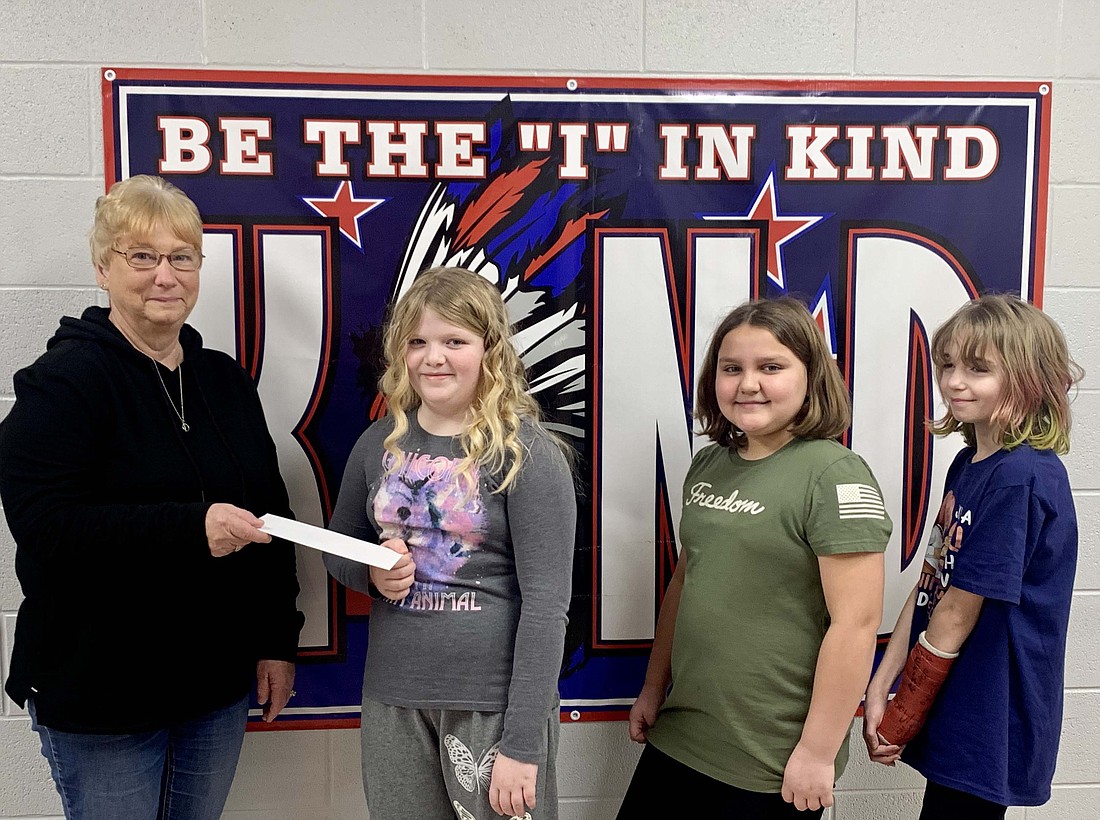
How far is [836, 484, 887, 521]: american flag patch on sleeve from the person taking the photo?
1.21 meters

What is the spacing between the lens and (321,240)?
164cm

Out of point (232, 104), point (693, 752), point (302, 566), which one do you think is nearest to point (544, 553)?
point (693, 752)

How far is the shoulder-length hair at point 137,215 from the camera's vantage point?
1265 millimetres

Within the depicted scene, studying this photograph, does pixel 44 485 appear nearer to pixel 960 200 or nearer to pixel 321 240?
pixel 321 240

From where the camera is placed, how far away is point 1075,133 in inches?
67.0

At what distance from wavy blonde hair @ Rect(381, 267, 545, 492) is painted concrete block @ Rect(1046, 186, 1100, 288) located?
1.20 m

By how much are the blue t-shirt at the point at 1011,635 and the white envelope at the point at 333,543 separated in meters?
0.88

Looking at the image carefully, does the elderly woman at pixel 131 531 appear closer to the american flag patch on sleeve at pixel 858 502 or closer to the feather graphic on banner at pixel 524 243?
the feather graphic on banner at pixel 524 243

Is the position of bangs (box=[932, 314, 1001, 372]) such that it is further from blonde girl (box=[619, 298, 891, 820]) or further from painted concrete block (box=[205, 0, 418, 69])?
painted concrete block (box=[205, 0, 418, 69])

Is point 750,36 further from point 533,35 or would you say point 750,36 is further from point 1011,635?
point 1011,635

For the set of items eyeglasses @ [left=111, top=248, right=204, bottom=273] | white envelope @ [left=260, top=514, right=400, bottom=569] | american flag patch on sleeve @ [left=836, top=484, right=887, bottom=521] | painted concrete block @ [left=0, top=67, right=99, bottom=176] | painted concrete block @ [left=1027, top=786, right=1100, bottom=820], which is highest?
painted concrete block @ [left=0, top=67, right=99, bottom=176]

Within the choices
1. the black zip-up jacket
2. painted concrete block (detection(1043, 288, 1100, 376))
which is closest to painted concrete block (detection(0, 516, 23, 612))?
the black zip-up jacket

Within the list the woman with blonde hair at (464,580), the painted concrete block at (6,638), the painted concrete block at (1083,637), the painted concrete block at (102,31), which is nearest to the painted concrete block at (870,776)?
the painted concrete block at (1083,637)

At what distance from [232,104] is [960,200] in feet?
4.88
